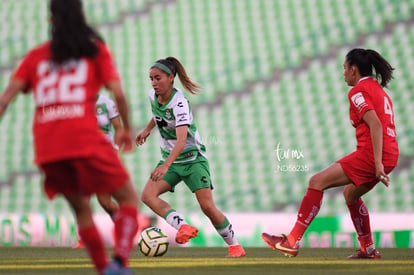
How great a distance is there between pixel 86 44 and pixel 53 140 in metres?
0.49

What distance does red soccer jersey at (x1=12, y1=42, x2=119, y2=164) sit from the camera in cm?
396

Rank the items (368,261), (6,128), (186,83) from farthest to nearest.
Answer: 1. (6,128)
2. (186,83)
3. (368,261)

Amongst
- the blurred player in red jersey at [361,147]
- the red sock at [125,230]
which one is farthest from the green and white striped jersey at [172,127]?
the red sock at [125,230]

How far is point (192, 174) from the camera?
7348mm

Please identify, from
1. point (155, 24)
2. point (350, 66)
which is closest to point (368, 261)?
point (350, 66)

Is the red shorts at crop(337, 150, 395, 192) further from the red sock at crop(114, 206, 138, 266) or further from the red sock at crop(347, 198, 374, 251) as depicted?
the red sock at crop(114, 206, 138, 266)

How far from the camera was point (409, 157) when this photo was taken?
12.1 metres

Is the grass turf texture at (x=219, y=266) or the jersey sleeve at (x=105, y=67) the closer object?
the jersey sleeve at (x=105, y=67)

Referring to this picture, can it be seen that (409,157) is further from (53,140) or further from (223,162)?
(53,140)

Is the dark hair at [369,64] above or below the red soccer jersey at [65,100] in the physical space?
above

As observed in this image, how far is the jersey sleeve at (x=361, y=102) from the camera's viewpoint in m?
6.65

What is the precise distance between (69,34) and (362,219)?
3.77 meters

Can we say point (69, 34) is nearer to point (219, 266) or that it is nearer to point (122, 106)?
point (122, 106)

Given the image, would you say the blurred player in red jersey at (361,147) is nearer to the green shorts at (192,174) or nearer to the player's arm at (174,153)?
the green shorts at (192,174)
